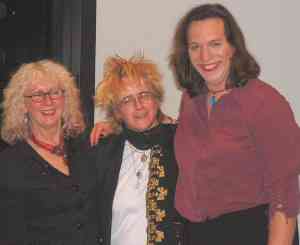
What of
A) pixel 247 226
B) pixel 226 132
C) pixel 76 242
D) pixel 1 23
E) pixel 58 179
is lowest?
pixel 76 242

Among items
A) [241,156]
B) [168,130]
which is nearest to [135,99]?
[168,130]

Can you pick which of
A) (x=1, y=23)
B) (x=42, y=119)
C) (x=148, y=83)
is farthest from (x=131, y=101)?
(x=1, y=23)

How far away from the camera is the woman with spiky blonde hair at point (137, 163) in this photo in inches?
76.2

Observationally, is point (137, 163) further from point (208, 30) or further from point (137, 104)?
point (208, 30)

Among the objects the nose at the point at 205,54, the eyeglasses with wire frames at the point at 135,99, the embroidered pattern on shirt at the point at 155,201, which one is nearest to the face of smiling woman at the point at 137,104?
the eyeglasses with wire frames at the point at 135,99

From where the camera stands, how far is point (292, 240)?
1562 millimetres

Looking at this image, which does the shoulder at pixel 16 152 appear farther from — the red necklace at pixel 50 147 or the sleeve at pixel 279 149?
the sleeve at pixel 279 149

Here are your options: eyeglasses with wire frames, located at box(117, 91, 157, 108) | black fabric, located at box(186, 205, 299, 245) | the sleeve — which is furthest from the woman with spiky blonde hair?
the sleeve

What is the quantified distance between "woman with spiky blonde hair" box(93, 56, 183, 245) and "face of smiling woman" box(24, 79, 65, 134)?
205 millimetres

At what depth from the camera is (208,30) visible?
64.9 inches

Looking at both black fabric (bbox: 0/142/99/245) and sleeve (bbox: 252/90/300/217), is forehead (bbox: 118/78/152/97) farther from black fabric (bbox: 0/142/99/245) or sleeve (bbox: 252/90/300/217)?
sleeve (bbox: 252/90/300/217)

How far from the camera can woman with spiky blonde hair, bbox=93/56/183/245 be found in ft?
6.35

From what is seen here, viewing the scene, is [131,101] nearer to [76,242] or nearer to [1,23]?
[76,242]

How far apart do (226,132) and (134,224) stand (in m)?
0.61
